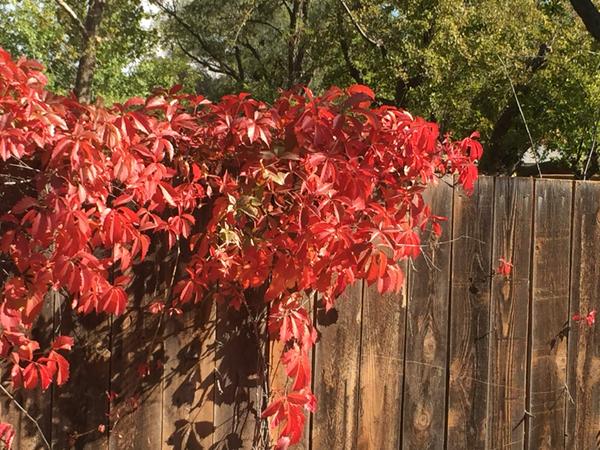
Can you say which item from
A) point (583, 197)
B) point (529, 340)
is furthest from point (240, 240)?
point (583, 197)

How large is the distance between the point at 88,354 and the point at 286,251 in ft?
2.63

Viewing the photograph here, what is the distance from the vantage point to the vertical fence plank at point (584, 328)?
313 cm

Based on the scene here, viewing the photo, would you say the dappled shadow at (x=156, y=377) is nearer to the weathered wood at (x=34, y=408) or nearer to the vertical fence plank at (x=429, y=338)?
the weathered wood at (x=34, y=408)

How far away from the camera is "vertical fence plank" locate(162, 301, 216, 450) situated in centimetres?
234

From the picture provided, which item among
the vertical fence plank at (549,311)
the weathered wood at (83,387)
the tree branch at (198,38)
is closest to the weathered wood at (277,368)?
the weathered wood at (83,387)

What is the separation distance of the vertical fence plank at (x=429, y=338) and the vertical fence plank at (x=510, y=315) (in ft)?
0.85

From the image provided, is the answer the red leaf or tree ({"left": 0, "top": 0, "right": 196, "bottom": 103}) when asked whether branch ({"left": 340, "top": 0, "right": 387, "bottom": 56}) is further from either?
the red leaf

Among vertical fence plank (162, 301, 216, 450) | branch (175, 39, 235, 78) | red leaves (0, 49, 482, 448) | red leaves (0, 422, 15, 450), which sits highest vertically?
branch (175, 39, 235, 78)

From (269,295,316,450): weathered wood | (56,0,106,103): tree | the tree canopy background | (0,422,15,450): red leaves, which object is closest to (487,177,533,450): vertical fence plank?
(269,295,316,450): weathered wood

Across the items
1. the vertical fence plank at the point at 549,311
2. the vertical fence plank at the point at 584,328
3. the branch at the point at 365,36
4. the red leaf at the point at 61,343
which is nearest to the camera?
the red leaf at the point at 61,343

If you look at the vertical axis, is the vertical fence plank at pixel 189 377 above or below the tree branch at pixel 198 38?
below

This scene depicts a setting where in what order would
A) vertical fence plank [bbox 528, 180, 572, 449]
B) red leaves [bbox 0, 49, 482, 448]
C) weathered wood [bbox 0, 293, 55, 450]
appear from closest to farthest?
1. red leaves [bbox 0, 49, 482, 448]
2. weathered wood [bbox 0, 293, 55, 450]
3. vertical fence plank [bbox 528, 180, 572, 449]

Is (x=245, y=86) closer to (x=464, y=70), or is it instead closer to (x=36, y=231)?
(x=464, y=70)

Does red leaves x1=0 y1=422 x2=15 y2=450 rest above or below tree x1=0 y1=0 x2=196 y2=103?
below
